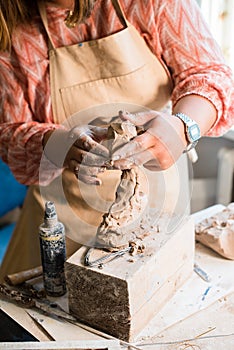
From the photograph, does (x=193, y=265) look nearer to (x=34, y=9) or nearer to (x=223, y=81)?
(x=223, y=81)

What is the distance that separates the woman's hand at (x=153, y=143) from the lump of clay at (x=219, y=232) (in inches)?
9.5

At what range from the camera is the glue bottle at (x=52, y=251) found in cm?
109

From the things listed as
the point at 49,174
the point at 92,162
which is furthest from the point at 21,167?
the point at 92,162

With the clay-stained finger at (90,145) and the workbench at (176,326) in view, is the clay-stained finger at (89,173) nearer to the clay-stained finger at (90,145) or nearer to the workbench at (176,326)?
the clay-stained finger at (90,145)

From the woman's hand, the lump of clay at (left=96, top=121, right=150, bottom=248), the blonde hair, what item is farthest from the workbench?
the blonde hair

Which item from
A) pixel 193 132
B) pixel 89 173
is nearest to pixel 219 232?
pixel 193 132

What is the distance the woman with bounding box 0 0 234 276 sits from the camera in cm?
122

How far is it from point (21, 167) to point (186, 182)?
1.47 feet

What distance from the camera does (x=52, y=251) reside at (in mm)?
1107

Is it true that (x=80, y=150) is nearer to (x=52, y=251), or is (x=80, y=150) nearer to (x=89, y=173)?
(x=89, y=173)

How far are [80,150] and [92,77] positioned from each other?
275 mm

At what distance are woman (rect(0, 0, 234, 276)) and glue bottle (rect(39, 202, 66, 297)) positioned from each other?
0.14m

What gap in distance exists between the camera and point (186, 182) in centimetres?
143

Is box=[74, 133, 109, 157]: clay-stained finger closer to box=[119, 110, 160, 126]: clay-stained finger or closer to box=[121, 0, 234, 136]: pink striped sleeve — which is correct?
box=[119, 110, 160, 126]: clay-stained finger
